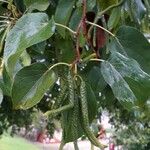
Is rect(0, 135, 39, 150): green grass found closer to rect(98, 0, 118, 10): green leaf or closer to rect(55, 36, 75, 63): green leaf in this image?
rect(55, 36, 75, 63): green leaf

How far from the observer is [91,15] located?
0.89 m

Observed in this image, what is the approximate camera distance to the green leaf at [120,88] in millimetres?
635

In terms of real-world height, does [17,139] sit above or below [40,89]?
below

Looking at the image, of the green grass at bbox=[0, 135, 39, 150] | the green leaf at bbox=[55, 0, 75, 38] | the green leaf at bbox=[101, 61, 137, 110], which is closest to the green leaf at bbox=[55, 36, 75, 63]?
the green leaf at bbox=[55, 0, 75, 38]

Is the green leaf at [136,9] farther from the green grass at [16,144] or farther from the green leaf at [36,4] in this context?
the green grass at [16,144]

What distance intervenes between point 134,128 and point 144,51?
2270 millimetres

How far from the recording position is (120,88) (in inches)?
25.2

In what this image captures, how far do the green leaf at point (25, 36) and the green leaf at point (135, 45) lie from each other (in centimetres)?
16

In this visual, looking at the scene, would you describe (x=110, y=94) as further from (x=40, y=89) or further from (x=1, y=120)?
(x=1, y=120)

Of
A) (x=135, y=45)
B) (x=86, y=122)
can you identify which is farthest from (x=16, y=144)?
(x=86, y=122)

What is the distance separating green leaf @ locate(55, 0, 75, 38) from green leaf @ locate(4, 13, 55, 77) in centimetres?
16

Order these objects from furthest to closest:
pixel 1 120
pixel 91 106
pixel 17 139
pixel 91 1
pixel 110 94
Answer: pixel 17 139 < pixel 1 120 < pixel 110 94 < pixel 91 1 < pixel 91 106

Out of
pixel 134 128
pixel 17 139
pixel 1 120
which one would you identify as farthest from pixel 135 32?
pixel 17 139

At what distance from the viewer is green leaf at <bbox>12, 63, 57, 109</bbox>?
2.05ft
